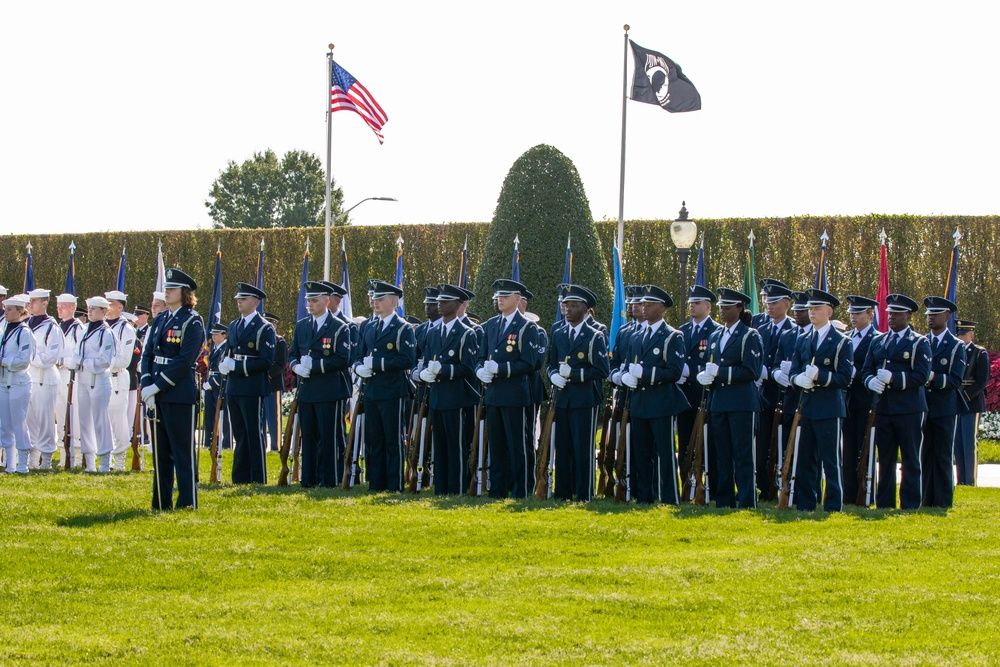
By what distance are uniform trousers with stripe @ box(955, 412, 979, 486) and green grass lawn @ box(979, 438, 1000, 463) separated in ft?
11.8

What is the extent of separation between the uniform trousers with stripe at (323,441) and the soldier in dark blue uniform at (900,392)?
521 centimetres

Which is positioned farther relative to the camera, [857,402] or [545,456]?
A: [857,402]

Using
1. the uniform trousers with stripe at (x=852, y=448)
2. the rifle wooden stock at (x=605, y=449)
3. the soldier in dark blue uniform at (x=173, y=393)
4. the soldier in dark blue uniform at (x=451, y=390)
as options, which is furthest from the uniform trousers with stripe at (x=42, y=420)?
the uniform trousers with stripe at (x=852, y=448)

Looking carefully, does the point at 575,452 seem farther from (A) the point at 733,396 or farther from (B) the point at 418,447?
(B) the point at 418,447

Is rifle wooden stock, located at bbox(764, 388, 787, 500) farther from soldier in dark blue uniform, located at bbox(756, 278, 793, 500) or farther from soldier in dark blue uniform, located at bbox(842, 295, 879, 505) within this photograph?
soldier in dark blue uniform, located at bbox(842, 295, 879, 505)

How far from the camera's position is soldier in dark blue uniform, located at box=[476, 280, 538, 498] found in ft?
41.5

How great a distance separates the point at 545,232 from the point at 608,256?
6199mm

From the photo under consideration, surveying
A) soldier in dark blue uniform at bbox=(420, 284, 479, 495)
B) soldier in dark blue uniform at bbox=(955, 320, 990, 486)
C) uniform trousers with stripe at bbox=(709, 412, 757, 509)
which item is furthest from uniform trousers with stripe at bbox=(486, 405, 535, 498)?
soldier in dark blue uniform at bbox=(955, 320, 990, 486)

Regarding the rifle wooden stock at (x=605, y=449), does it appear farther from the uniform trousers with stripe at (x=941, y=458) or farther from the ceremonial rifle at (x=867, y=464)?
the uniform trousers with stripe at (x=941, y=458)

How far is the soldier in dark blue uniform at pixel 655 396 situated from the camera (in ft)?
39.5

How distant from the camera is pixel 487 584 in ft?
27.2

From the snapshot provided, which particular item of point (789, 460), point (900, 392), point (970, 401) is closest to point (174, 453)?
point (789, 460)

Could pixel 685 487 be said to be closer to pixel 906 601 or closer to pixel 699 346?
pixel 699 346

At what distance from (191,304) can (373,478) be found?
2.82 metres
